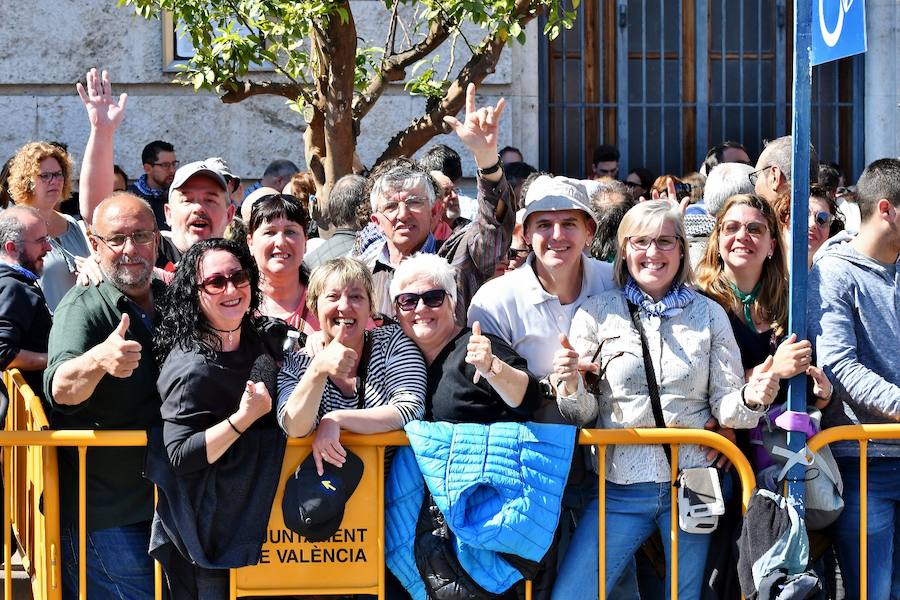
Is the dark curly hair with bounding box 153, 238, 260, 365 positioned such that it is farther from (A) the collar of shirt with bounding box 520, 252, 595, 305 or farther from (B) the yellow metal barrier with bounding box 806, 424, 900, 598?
(B) the yellow metal barrier with bounding box 806, 424, 900, 598

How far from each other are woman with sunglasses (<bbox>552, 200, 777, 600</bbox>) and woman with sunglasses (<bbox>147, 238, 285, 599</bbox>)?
3.47 feet

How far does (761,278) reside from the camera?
16.0 feet

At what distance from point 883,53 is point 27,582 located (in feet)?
26.4

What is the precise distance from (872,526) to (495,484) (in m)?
1.47

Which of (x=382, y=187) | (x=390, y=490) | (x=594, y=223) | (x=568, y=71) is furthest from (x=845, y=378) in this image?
(x=568, y=71)

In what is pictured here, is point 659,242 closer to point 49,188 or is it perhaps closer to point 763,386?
point 763,386

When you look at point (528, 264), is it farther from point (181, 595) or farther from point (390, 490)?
point (181, 595)

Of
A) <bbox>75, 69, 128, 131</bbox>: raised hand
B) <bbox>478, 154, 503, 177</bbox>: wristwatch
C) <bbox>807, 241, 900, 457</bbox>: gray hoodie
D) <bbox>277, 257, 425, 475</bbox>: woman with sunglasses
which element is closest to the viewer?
<bbox>277, 257, 425, 475</bbox>: woman with sunglasses


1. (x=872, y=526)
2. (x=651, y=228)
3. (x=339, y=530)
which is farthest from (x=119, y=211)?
(x=872, y=526)

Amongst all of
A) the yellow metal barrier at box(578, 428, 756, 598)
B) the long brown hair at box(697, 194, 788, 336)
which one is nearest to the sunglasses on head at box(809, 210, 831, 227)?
the long brown hair at box(697, 194, 788, 336)

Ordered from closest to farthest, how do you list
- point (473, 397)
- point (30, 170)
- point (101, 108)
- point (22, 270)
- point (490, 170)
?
point (473, 397), point (490, 170), point (22, 270), point (101, 108), point (30, 170)

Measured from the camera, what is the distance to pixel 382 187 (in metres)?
5.48

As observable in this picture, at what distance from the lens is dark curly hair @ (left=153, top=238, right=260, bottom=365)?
429 centimetres

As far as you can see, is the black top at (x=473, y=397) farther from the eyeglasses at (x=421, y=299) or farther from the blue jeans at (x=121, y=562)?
the blue jeans at (x=121, y=562)
